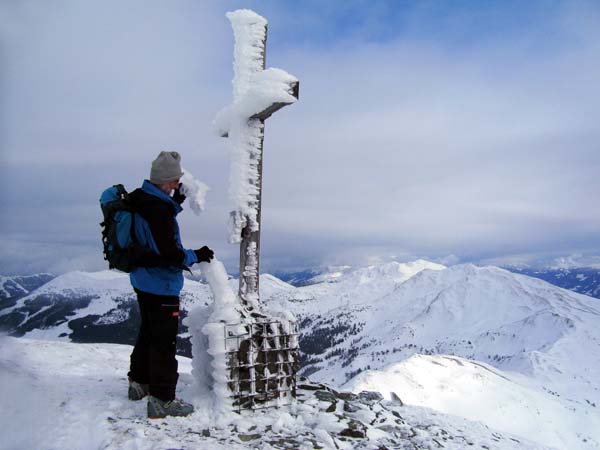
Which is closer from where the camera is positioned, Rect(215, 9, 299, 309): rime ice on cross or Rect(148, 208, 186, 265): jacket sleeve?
Rect(148, 208, 186, 265): jacket sleeve

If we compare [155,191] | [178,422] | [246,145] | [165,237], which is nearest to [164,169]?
[155,191]

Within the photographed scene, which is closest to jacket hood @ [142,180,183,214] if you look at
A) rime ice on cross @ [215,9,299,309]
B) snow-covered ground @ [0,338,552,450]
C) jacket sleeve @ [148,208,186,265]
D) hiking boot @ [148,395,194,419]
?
jacket sleeve @ [148,208,186,265]

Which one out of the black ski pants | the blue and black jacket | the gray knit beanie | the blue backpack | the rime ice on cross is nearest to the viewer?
the blue backpack

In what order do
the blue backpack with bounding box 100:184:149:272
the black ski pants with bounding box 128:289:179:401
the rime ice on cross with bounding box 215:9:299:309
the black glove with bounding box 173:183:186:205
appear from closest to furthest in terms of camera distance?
1. the blue backpack with bounding box 100:184:149:272
2. the black ski pants with bounding box 128:289:179:401
3. the black glove with bounding box 173:183:186:205
4. the rime ice on cross with bounding box 215:9:299:309

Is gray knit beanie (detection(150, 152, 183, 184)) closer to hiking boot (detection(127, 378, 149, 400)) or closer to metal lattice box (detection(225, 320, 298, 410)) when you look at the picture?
metal lattice box (detection(225, 320, 298, 410))

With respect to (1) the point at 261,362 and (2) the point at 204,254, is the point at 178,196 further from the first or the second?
(1) the point at 261,362

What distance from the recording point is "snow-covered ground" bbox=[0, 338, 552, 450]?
511cm

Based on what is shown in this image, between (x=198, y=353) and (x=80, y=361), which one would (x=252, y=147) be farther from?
(x=80, y=361)

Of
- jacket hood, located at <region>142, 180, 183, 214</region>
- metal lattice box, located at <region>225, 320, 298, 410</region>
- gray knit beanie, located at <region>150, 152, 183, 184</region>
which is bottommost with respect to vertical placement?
metal lattice box, located at <region>225, 320, 298, 410</region>

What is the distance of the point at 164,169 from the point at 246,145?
5.74ft

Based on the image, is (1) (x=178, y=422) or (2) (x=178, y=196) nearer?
(1) (x=178, y=422)

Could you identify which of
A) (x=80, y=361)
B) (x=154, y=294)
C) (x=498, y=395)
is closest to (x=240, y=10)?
(x=154, y=294)

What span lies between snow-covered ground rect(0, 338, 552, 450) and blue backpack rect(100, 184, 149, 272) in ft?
5.00

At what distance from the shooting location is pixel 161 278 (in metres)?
6.00
